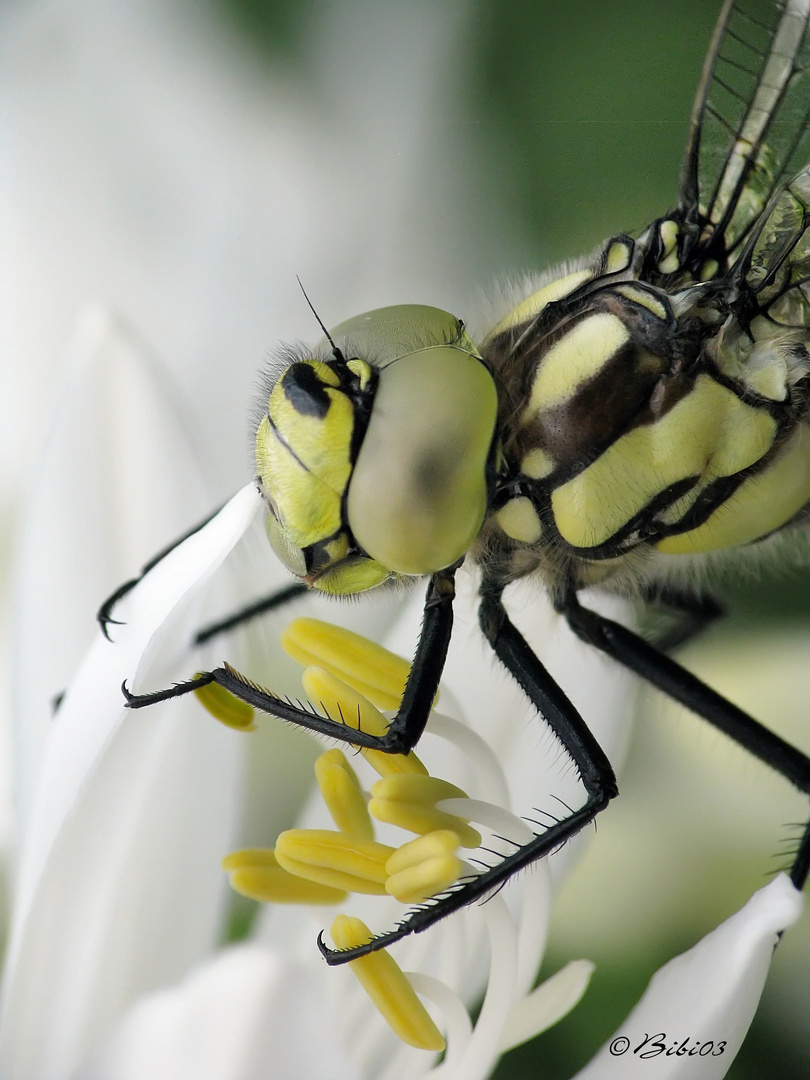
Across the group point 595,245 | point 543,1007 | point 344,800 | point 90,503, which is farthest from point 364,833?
point 595,245

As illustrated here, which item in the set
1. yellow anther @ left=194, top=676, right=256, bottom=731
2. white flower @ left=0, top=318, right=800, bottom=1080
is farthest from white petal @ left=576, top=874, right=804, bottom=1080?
yellow anther @ left=194, top=676, right=256, bottom=731

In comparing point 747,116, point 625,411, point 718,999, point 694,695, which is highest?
point 747,116

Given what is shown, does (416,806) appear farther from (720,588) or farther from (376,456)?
(720,588)

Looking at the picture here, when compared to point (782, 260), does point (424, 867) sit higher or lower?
lower

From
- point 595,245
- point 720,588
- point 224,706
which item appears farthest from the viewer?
point 720,588

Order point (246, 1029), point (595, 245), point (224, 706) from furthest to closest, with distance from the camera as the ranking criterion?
point (595, 245) → point (224, 706) → point (246, 1029)

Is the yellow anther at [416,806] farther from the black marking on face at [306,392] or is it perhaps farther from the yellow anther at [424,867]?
the black marking on face at [306,392]

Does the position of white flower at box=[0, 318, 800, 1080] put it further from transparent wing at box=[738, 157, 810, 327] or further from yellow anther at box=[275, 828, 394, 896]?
transparent wing at box=[738, 157, 810, 327]

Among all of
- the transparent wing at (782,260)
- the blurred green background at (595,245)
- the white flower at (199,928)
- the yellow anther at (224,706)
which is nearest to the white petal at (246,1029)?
the white flower at (199,928)

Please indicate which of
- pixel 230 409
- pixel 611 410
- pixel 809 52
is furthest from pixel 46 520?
pixel 809 52
